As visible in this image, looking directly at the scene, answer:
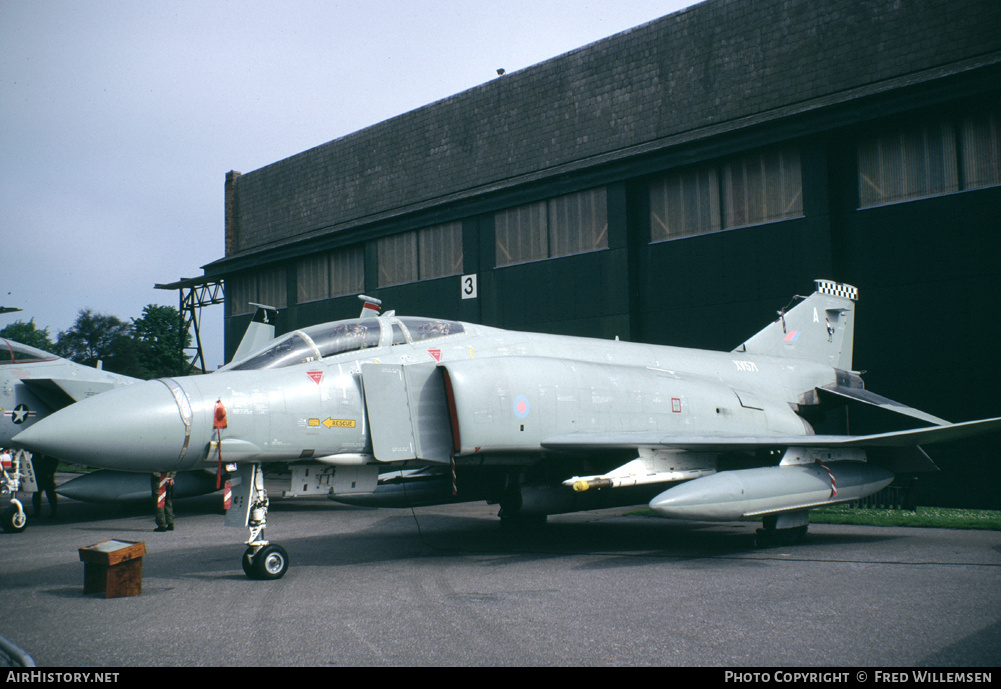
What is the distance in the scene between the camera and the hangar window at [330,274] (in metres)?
22.6

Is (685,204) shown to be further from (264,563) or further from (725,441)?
(264,563)

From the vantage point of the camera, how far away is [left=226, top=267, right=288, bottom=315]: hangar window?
25266mm

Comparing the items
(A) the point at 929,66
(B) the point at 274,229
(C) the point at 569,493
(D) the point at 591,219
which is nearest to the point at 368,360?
(C) the point at 569,493

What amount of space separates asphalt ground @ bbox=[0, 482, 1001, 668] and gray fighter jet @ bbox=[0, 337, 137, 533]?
1.66 m

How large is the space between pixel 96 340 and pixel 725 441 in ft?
198

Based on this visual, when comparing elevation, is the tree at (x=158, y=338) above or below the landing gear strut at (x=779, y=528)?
above

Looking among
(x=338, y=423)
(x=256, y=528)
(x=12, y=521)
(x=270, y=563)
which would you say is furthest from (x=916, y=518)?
(x=12, y=521)

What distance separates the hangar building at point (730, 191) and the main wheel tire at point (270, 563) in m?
11.1

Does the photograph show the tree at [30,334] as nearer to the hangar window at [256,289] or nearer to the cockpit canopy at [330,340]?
the hangar window at [256,289]

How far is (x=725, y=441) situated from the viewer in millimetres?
7773

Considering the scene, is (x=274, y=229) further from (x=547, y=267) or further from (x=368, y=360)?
(x=368, y=360)

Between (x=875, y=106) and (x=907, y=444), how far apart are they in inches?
289

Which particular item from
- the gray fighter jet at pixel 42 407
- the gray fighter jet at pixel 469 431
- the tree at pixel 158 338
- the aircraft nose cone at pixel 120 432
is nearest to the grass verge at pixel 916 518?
the gray fighter jet at pixel 469 431

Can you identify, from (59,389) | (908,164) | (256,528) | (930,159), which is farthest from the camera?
(908,164)
